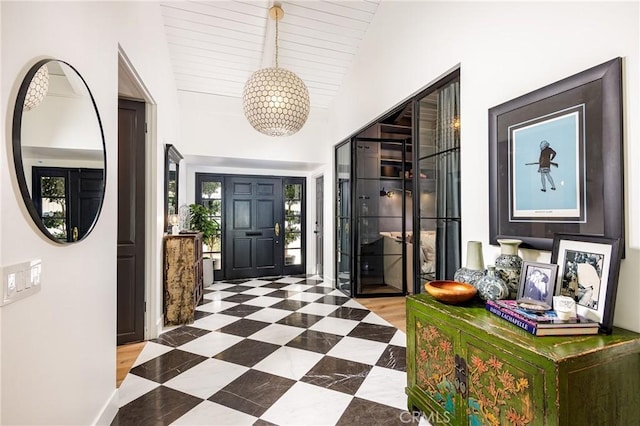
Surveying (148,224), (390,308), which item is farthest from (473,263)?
(148,224)

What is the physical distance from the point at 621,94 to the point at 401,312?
302 centimetres

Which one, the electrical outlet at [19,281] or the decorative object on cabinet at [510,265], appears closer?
the electrical outlet at [19,281]

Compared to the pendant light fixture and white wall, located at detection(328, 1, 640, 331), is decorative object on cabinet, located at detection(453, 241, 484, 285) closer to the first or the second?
white wall, located at detection(328, 1, 640, 331)

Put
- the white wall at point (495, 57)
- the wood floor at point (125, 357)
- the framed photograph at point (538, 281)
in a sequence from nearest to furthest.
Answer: the white wall at point (495, 57), the framed photograph at point (538, 281), the wood floor at point (125, 357)

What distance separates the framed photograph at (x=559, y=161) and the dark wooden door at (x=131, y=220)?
3.03 metres

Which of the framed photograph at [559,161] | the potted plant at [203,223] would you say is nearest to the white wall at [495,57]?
the framed photograph at [559,161]

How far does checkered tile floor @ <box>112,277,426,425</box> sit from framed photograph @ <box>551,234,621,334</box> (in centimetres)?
113

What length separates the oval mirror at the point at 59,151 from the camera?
3.53ft

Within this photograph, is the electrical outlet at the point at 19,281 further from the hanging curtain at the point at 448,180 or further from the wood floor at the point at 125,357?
the hanging curtain at the point at 448,180

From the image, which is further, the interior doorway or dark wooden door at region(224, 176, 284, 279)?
dark wooden door at region(224, 176, 284, 279)

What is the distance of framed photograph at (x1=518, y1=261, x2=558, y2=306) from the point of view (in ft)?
4.61
